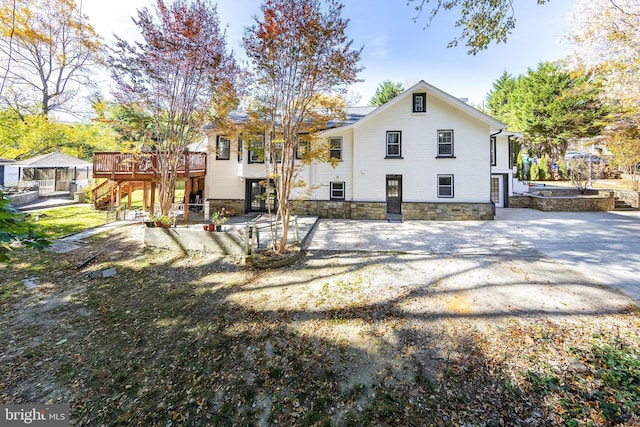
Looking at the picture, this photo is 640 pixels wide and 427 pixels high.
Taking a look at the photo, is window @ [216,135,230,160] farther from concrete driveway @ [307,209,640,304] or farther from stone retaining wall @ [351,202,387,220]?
stone retaining wall @ [351,202,387,220]

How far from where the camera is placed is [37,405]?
3.56 metres

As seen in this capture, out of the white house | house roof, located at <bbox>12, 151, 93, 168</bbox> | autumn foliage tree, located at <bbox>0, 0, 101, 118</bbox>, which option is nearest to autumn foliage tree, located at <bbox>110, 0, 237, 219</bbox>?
the white house

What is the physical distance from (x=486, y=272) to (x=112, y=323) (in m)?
8.53

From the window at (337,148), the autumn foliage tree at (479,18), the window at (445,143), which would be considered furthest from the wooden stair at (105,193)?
the window at (445,143)

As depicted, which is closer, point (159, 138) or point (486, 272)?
point (486, 272)

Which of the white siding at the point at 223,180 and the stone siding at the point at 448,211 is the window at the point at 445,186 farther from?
the white siding at the point at 223,180

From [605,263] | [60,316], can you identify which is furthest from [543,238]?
[60,316]

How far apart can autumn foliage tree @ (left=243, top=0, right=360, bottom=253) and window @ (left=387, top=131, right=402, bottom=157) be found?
7.24m

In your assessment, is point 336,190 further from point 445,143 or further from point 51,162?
point 51,162

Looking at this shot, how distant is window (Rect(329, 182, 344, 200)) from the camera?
50.1 feet

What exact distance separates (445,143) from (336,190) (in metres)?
6.39

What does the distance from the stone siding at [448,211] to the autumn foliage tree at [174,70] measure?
34.3ft

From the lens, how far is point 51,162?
20.1m

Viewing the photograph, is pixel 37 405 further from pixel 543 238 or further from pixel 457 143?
pixel 457 143
